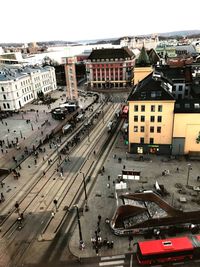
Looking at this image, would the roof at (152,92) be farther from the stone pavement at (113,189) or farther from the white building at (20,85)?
the white building at (20,85)

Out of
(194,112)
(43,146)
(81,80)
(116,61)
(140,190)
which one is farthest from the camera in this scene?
(81,80)

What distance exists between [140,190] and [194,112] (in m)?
22.4

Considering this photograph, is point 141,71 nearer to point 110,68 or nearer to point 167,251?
point 167,251

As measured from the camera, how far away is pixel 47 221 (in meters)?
38.3

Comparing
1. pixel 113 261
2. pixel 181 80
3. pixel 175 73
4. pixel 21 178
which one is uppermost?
pixel 175 73

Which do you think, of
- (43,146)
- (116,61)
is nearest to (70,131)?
(43,146)

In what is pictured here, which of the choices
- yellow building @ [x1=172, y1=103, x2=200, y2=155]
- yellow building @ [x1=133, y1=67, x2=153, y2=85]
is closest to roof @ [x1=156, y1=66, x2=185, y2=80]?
yellow building @ [x1=133, y1=67, x2=153, y2=85]

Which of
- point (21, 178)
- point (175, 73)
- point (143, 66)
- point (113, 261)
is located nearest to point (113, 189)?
point (113, 261)

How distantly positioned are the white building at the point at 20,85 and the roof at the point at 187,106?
7312cm

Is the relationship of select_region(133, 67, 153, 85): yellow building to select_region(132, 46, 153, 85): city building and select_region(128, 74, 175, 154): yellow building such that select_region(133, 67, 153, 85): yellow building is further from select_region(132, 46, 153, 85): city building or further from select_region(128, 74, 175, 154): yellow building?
select_region(128, 74, 175, 154): yellow building

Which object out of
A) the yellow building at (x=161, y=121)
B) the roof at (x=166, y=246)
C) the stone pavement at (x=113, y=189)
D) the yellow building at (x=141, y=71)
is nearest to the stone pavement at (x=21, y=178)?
the stone pavement at (x=113, y=189)

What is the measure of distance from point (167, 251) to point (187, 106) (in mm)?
35464

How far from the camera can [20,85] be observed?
10475 centimetres

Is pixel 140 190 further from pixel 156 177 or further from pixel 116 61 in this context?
pixel 116 61
